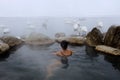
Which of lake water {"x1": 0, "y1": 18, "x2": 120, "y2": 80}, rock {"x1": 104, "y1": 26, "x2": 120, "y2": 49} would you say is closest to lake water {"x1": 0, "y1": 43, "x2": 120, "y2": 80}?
lake water {"x1": 0, "y1": 18, "x2": 120, "y2": 80}

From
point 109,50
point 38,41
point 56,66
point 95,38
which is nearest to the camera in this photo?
point 56,66

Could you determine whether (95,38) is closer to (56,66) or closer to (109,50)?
(109,50)

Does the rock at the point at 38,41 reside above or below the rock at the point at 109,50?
above

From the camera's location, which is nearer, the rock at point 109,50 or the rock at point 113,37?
the rock at point 109,50

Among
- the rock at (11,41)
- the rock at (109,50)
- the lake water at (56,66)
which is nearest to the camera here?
the lake water at (56,66)

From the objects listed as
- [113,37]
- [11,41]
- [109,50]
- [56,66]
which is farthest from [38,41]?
[56,66]

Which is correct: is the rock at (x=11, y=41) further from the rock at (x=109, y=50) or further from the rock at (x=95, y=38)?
the rock at (x=109, y=50)

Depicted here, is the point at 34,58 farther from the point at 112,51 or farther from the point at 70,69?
the point at 112,51

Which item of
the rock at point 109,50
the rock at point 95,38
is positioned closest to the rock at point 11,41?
the rock at point 95,38

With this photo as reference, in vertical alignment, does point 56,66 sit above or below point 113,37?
below

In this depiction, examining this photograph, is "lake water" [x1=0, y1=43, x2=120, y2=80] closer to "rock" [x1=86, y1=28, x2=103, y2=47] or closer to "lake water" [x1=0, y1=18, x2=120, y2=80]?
"lake water" [x1=0, y1=18, x2=120, y2=80]

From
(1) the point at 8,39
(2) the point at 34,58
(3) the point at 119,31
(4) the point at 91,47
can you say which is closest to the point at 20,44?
(1) the point at 8,39

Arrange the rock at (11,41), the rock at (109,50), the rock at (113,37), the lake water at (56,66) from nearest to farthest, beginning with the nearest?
the lake water at (56,66)
the rock at (109,50)
the rock at (113,37)
the rock at (11,41)

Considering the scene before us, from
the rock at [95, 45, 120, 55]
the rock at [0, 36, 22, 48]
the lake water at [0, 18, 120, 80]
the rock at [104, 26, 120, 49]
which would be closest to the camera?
the lake water at [0, 18, 120, 80]
